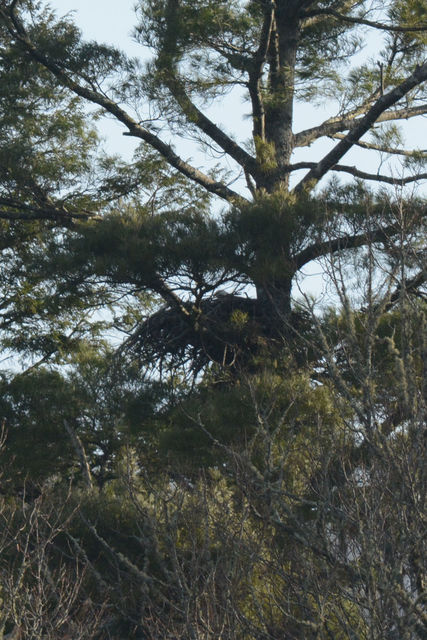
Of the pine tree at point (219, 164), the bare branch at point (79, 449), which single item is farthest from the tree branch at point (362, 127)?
the bare branch at point (79, 449)

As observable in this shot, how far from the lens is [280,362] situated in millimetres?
10383

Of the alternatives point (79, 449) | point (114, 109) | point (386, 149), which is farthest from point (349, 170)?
point (79, 449)

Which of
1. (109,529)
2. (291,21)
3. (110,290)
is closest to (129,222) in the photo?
(110,290)

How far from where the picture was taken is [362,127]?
457 inches

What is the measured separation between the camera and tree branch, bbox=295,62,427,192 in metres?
11.1

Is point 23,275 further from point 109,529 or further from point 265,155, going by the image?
point 109,529

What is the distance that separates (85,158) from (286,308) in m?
5.01

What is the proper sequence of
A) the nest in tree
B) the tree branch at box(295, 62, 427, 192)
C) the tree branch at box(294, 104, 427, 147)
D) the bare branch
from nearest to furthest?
the nest in tree, the tree branch at box(295, 62, 427, 192), the bare branch, the tree branch at box(294, 104, 427, 147)

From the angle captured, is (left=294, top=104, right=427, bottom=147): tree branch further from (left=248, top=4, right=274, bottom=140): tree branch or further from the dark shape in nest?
the dark shape in nest

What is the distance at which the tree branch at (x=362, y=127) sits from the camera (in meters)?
11.1

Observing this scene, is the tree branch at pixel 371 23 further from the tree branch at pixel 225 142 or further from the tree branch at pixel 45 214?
the tree branch at pixel 45 214

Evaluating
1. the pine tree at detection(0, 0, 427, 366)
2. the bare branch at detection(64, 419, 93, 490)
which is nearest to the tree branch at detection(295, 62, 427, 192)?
the pine tree at detection(0, 0, 427, 366)

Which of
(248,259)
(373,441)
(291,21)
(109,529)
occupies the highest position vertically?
(291,21)

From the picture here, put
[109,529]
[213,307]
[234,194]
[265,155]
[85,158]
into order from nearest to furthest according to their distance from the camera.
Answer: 1. [109,529]
2. [213,307]
3. [265,155]
4. [234,194]
5. [85,158]
